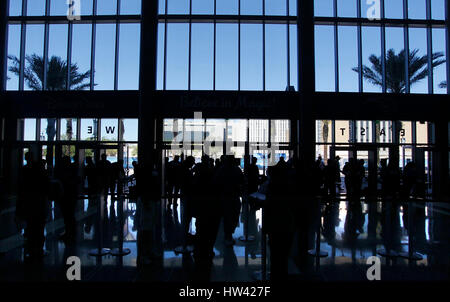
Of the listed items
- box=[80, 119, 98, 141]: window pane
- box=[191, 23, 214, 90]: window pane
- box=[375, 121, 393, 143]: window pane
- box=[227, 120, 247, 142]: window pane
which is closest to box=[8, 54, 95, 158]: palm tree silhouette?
box=[80, 119, 98, 141]: window pane

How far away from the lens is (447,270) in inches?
190

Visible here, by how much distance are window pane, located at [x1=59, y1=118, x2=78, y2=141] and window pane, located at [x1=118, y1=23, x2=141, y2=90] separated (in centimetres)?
291

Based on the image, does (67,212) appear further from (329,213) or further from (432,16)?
(432,16)

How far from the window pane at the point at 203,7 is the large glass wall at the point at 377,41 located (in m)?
5.81

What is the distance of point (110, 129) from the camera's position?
49.9 ft

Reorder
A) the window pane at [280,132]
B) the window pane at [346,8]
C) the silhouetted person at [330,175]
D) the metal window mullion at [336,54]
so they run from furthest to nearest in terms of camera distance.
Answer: the window pane at [346,8] < the metal window mullion at [336,54] < the window pane at [280,132] < the silhouetted person at [330,175]

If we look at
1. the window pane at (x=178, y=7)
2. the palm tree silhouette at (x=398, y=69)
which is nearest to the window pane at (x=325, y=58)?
the palm tree silhouette at (x=398, y=69)

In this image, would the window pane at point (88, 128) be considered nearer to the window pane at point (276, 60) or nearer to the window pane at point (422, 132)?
the window pane at point (276, 60)

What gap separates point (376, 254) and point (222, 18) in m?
14.4

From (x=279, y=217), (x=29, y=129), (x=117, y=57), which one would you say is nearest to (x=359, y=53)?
(x=117, y=57)

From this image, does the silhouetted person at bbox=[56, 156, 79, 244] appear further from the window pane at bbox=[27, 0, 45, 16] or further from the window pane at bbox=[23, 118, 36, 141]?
the window pane at bbox=[27, 0, 45, 16]

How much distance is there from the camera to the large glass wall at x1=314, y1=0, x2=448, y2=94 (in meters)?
16.6

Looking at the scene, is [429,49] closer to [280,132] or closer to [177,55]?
[280,132]

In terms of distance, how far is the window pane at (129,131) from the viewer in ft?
49.5
